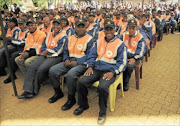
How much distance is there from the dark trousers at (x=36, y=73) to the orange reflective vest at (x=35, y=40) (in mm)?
583

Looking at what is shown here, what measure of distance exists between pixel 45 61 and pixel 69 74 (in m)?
0.88

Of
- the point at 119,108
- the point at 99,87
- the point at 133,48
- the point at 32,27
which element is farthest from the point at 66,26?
the point at 119,108

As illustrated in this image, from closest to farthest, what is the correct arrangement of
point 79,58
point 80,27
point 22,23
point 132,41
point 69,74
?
point 69,74, point 80,27, point 79,58, point 132,41, point 22,23

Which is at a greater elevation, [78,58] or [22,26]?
[22,26]

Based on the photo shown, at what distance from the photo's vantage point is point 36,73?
3.70 m

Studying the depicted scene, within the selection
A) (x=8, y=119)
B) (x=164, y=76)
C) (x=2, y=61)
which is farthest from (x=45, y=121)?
(x=164, y=76)

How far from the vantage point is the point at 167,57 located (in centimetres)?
606

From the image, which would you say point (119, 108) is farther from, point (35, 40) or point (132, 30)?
point (35, 40)

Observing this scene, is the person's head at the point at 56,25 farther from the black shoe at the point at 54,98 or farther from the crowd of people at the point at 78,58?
the black shoe at the point at 54,98

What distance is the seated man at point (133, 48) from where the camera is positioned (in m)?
3.74

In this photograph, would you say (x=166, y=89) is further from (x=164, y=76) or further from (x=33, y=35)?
(x=33, y=35)

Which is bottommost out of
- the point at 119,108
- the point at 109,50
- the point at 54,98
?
the point at 119,108

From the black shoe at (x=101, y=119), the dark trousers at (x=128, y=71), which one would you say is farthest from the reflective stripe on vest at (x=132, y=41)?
the black shoe at (x=101, y=119)

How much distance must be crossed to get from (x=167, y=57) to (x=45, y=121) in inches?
203
